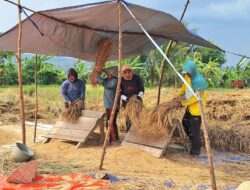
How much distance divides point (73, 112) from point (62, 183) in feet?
8.52

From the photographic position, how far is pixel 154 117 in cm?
600

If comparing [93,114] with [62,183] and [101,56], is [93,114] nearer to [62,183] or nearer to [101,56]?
[101,56]

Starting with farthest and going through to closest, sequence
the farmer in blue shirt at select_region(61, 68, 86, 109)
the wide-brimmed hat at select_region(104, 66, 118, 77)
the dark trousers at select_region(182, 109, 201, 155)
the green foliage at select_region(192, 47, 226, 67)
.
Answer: the green foliage at select_region(192, 47, 226, 67) → the farmer in blue shirt at select_region(61, 68, 86, 109) → the wide-brimmed hat at select_region(104, 66, 118, 77) → the dark trousers at select_region(182, 109, 201, 155)

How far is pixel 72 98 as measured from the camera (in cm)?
713

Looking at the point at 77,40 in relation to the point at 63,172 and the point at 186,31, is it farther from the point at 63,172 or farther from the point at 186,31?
the point at 63,172

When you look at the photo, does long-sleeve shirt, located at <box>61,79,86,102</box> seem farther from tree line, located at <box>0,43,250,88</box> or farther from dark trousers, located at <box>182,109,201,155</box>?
tree line, located at <box>0,43,250,88</box>

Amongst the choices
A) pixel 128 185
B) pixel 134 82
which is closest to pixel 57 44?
pixel 134 82

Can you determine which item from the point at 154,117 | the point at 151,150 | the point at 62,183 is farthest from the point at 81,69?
the point at 62,183

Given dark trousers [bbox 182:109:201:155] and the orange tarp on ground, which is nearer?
the orange tarp on ground

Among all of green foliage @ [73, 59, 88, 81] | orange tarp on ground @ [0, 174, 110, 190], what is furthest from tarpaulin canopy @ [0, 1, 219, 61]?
green foliage @ [73, 59, 88, 81]

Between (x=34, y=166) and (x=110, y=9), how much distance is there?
251 cm

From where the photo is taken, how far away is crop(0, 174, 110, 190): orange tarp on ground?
413 cm

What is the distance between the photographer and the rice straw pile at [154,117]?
19.4ft

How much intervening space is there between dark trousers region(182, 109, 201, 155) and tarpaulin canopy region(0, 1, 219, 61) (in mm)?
1450
